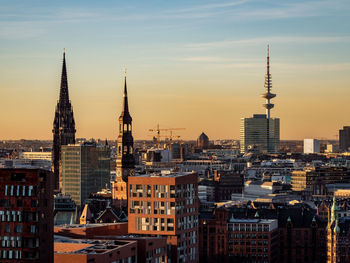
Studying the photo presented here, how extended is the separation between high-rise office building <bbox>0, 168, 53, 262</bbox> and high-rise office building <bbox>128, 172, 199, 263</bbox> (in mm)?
27751

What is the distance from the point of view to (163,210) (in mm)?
126062

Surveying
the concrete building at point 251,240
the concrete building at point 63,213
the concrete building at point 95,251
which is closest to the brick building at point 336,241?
the concrete building at point 251,240

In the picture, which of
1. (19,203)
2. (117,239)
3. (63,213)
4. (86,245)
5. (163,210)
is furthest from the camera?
(63,213)

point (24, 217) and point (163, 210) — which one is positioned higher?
point (24, 217)

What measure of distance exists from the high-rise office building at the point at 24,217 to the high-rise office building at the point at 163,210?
91.0ft

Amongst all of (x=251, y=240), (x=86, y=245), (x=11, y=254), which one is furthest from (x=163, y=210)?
(x=251, y=240)

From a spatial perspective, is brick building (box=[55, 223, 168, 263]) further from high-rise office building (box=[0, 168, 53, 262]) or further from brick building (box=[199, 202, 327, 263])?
brick building (box=[199, 202, 327, 263])

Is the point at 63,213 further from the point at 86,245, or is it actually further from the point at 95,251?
the point at 95,251

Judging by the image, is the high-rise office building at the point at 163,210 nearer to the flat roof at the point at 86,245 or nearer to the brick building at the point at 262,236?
the flat roof at the point at 86,245

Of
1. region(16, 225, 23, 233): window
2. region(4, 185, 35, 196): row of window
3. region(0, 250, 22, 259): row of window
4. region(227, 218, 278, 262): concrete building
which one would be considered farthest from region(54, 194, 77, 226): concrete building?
region(16, 225, 23, 233): window

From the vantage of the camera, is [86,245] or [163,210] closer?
[86,245]

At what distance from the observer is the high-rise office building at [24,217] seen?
98188 mm

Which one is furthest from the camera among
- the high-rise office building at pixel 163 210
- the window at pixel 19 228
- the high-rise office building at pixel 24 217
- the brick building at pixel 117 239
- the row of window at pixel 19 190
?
the high-rise office building at pixel 163 210

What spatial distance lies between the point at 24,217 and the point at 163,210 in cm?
3036
